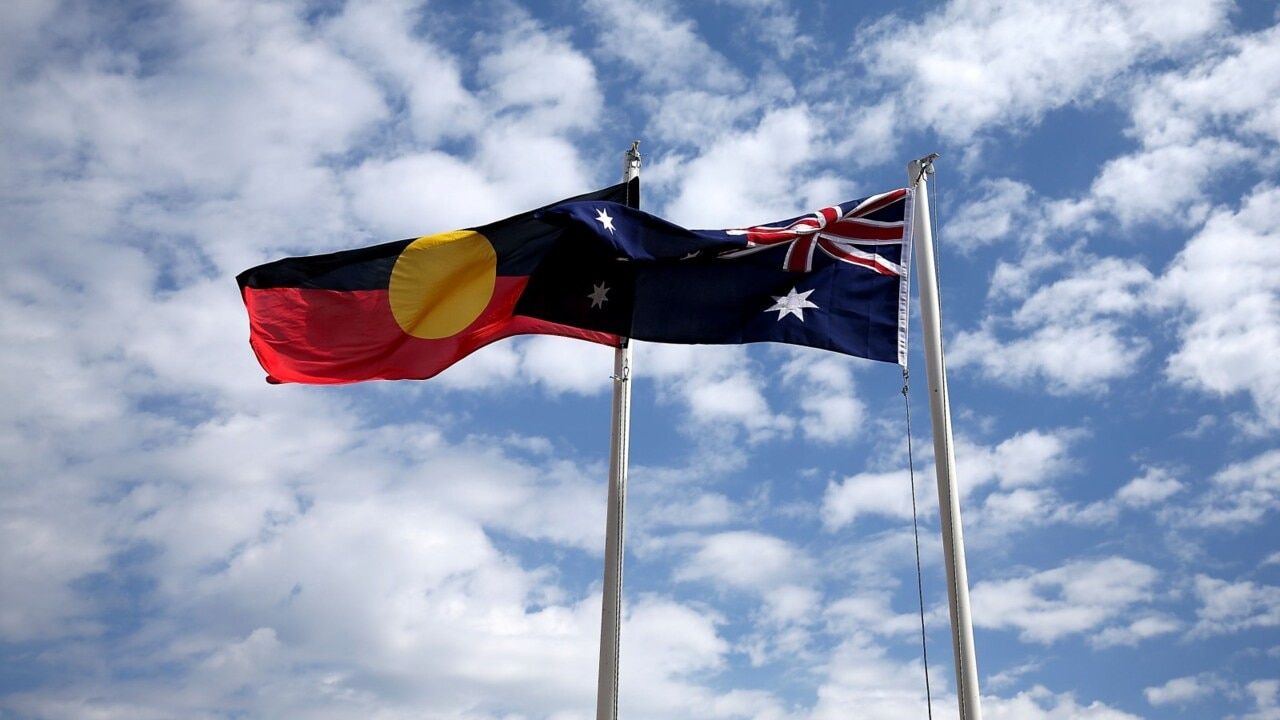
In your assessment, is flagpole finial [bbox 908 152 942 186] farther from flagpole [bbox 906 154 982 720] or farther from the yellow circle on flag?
the yellow circle on flag

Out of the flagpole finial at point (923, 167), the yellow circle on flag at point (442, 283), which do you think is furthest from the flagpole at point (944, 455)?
the yellow circle on flag at point (442, 283)

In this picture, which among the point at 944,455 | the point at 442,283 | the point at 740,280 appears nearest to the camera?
the point at 944,455

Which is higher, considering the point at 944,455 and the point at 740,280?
the point at 740,280

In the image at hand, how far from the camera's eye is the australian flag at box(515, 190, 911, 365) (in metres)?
18.7

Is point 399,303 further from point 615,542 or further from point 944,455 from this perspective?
point 944,455

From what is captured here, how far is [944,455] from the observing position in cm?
1681

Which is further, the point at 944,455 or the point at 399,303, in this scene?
the point at 399,303

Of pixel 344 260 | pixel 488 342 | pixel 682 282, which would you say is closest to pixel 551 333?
pixel 488 342

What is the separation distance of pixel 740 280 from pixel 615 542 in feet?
14.9

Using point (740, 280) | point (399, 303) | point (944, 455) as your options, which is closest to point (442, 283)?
point (399, 303)

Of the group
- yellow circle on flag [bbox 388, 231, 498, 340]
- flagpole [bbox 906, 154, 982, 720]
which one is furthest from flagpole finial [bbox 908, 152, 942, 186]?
yellow circle on flag [bbox 388, 231, 498, 340]

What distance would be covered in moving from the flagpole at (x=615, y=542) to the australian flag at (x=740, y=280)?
802mm

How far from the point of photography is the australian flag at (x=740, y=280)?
18.7 metres

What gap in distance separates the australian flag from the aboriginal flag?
373 millimetres
